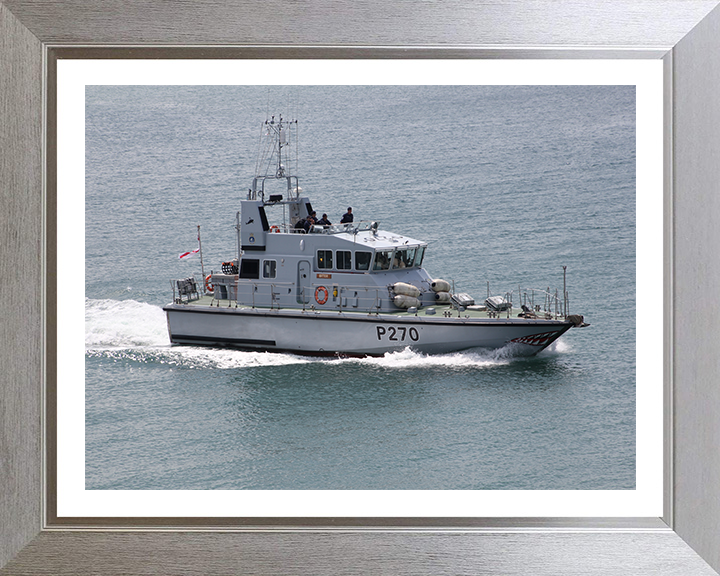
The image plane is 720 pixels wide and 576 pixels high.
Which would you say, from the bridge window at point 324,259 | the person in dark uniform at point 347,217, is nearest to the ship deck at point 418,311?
the bridge window at point 324,259

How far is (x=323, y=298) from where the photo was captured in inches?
473

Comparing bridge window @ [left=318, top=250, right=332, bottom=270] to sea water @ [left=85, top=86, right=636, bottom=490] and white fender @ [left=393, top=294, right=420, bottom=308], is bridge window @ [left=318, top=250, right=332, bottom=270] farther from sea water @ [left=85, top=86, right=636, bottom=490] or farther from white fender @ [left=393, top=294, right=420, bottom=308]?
white fender @ [left=393, top=294, right=420, bottom=308]

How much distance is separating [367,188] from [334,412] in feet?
9.59

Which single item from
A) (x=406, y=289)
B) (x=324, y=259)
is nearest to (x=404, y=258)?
(x=406, y=289)

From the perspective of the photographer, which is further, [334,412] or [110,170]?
[334,412]

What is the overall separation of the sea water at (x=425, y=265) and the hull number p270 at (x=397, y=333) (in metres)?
0.23

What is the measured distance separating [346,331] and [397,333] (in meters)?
0.74

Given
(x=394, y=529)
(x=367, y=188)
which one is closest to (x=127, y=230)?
(x=367, y=188)

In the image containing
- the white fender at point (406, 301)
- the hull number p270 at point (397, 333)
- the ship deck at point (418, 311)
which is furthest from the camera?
the white fender at point (406, 301)

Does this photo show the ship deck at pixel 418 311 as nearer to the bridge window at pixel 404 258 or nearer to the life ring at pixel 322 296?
the life ring at pixel 322 296

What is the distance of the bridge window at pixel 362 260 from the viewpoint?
11.9m

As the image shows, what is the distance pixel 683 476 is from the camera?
175 inches

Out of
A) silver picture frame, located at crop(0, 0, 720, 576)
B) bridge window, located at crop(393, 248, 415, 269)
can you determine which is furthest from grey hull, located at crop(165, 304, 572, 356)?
silver picture frame, located at crop(0, 0, 720, 576)

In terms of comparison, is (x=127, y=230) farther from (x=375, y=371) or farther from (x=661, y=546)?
(x=661, y=546)
